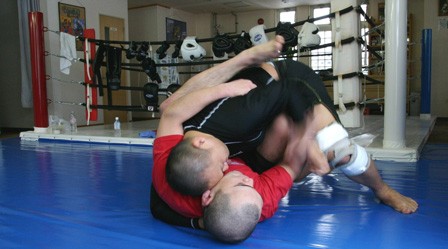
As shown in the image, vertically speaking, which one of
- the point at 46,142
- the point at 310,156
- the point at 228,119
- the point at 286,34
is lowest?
the point at 46,142

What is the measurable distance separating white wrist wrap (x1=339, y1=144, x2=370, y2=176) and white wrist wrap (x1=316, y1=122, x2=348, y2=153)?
0.30ft

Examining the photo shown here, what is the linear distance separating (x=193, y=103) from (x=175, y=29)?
7920 mm

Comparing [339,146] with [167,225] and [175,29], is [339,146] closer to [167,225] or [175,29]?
[167,225]

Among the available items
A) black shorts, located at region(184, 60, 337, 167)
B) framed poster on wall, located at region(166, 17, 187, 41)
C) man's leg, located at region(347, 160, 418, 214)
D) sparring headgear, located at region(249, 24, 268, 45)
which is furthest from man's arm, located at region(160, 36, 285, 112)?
framed poster on wall, located at region(166, 17, 187, 41)

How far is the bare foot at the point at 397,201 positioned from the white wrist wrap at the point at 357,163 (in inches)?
8.5

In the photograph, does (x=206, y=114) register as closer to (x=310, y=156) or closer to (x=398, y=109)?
(x=310, y=156)

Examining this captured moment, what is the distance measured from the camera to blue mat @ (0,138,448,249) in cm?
126

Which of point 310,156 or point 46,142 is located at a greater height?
point 310,156

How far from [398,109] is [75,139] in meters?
3.04

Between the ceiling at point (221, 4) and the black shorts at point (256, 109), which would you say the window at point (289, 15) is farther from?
the black shorts at point (256, 109)

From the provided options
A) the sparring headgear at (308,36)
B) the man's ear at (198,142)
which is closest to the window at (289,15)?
the sparring headgear at (308,36)

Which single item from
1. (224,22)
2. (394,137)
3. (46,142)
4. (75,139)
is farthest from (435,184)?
(224,22)

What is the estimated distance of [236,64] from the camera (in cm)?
156

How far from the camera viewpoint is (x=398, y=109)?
8.60 feet
